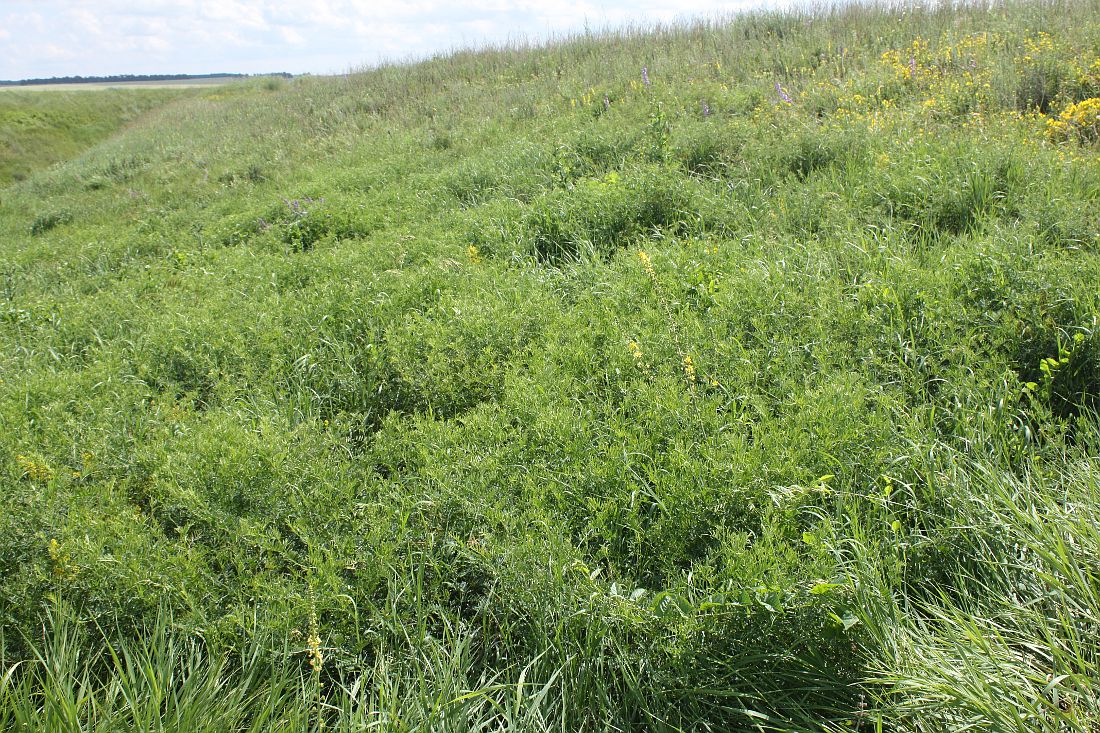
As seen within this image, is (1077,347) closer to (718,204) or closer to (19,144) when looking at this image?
(718,204)

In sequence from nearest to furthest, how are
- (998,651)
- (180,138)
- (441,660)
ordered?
(998,651)
(441,660)
(180,138)

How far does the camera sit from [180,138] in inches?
593

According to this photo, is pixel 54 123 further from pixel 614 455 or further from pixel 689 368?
pixel 614 455

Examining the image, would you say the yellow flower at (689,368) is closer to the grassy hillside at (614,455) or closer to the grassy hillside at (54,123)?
the grassy hillside at (614,455)

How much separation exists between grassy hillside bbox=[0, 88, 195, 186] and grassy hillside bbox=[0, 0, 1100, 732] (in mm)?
19885

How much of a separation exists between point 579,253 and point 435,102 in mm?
8160

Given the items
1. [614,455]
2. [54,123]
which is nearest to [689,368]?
[614,455]

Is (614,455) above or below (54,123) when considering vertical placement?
below

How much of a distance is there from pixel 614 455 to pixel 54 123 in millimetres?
32775

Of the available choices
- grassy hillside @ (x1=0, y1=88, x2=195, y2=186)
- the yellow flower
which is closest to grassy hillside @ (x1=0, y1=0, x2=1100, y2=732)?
the yellow flower

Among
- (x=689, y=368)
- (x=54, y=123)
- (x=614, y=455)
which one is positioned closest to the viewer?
(x=614, y=455)

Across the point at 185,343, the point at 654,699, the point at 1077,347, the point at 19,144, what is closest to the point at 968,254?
the point at 1077,347

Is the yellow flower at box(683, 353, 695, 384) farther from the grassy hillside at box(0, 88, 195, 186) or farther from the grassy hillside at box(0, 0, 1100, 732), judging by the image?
the grassy hillside at box(0, 88, 195, 186)

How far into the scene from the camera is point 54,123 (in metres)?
26.8
